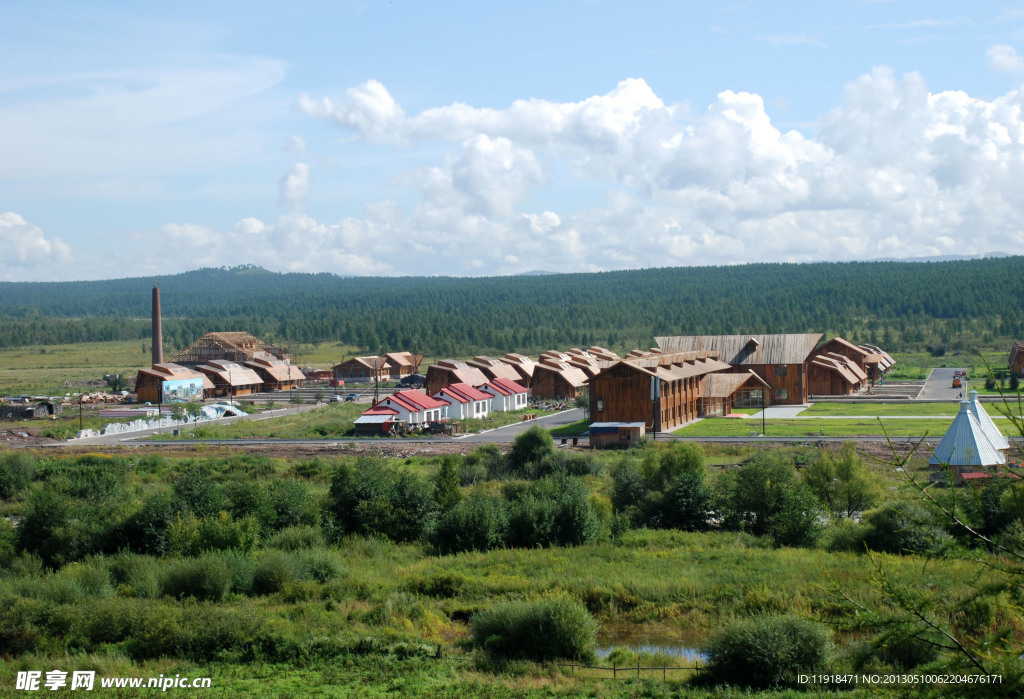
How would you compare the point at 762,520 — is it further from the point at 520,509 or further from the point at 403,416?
the point at 403,416

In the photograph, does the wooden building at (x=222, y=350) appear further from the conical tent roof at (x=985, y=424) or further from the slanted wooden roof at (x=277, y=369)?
the conical tent roof at (x=985, y=424)

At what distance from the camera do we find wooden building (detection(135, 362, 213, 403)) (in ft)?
254

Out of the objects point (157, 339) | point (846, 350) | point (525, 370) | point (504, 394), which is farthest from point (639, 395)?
point (157, 339)

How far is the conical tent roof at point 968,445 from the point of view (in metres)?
29.8

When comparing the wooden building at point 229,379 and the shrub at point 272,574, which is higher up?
the wooden building at point 229,379

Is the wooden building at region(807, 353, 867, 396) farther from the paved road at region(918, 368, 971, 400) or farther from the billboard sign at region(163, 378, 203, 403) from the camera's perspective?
the billboard sign at region(163, 378, 203, 403)

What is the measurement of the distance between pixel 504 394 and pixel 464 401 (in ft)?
23.7

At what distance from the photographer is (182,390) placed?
7938cm

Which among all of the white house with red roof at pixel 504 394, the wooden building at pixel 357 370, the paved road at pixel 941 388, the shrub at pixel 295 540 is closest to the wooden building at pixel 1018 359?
the paved road at pixel 941 388

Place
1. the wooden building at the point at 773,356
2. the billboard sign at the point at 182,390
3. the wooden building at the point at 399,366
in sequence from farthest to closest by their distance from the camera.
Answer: the wooden building at the point at 399,366 < the billboard sign at the point at 182,390 < the wooden building at the point at 773,356

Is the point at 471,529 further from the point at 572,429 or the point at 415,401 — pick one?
the point at 415,401

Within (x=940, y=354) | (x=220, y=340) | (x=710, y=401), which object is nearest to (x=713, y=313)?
(x=940, y=354)

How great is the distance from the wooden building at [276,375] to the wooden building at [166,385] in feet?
41.2

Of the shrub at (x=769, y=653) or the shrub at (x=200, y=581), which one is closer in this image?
the shrub at (x=769, y=653)
